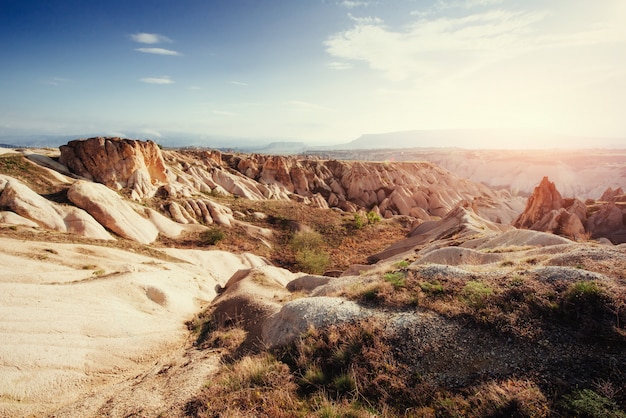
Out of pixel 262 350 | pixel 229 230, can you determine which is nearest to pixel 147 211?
pixel 229 230

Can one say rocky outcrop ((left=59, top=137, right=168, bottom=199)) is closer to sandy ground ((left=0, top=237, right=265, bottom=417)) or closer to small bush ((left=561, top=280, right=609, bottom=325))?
sandy ground ((left=0, top=237, right=265, bottom=417))

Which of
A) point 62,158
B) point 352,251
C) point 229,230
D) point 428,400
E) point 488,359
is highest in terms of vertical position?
point 62,158

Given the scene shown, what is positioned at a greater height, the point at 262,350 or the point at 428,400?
the point at 428,400

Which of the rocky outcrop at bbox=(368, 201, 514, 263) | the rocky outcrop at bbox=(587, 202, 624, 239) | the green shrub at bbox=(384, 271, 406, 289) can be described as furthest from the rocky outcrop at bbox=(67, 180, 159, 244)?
the rocky outcrop at bbox=(587, 202, 624, 239)

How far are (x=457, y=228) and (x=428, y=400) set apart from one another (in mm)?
29624

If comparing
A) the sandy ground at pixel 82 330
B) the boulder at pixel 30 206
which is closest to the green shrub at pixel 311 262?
the sandy ground at pixel 82 330

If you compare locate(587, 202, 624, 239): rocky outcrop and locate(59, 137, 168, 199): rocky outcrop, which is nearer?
locate(587, 202, 624, 239): rocky outcrop

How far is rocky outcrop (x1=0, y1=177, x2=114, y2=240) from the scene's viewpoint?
20.7m

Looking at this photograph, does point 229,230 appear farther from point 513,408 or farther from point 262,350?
point 513,408

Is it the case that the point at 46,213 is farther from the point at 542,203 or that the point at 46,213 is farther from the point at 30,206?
the point at 542,203

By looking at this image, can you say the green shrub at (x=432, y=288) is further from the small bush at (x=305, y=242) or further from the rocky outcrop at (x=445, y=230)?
the small bush at (x=305, y=242)

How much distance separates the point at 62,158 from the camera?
34.1 m

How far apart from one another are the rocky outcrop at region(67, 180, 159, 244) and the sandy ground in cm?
903

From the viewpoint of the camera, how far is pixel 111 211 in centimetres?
2597
